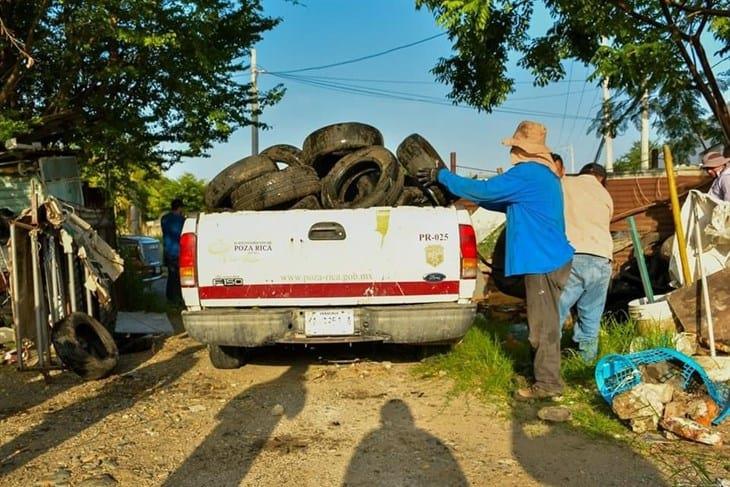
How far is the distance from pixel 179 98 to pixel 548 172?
623cm

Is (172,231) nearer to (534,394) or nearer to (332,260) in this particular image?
(332,260)

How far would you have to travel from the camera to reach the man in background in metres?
5.14

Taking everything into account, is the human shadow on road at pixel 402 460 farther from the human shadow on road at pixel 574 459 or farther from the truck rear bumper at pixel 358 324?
the truck rear bumper at pixel 358 324

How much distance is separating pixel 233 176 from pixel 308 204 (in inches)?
34.1

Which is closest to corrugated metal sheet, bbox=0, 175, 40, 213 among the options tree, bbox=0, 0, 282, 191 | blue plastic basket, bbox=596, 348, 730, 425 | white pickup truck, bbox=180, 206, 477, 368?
tree, bbox=0, 0, 282, 191

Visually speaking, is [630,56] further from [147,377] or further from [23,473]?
[23,473]

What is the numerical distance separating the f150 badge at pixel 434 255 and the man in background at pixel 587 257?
38.2 inches

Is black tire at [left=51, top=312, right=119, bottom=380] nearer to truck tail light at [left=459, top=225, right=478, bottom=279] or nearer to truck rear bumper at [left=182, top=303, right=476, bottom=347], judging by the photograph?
truck rear bumper at [left=182, top=303, right=476, bottom=347]

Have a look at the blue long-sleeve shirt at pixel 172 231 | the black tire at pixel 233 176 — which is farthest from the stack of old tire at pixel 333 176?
the blue long-sleeve shirt at pixel 172 231

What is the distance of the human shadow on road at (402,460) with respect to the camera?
3.52 metres

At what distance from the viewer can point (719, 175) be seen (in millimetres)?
6184

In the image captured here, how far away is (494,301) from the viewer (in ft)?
28.7

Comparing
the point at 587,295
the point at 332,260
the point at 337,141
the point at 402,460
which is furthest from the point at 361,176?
the point at 402,460

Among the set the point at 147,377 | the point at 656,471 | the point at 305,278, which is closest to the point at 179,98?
the point at 147,377
